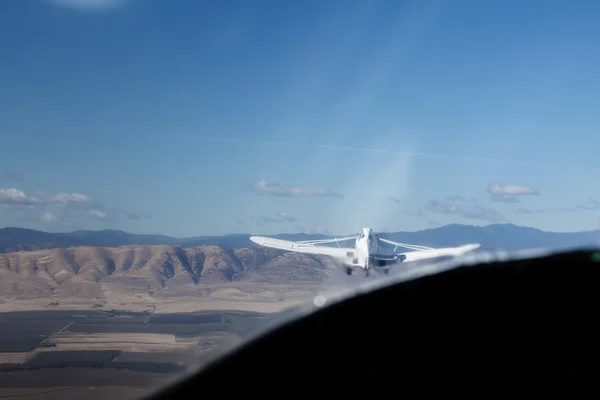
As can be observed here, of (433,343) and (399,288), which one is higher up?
(399,288)

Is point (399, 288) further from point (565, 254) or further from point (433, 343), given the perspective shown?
point (565, 254)

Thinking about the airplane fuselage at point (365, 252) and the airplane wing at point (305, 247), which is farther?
the airplane wing at point (305, 247)

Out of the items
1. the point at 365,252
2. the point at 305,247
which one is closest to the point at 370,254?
the point at 365,252

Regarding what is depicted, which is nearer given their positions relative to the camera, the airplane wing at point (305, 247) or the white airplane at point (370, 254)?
the white airplane at point (370, 254)

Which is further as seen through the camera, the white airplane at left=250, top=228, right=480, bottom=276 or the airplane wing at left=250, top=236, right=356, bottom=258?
the airplane wing at left=250, top=236, right=356, bottom=258

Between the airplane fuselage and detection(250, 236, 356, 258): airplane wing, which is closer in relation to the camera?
the airplane fuselage

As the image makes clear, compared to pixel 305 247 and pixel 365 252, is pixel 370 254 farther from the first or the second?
pixel 305 247

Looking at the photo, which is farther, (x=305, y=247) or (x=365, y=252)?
(x=305, y=247)

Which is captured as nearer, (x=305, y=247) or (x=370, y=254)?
(x=370, y=254)

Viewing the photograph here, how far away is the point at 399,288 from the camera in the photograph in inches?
144

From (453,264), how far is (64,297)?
204m

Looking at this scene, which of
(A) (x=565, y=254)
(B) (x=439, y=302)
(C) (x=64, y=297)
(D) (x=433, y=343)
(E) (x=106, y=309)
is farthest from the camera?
(C) (x=64, y=297)

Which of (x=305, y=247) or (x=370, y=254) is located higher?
(x=305, y=247)

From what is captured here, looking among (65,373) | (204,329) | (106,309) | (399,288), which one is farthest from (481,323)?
(106,309)
